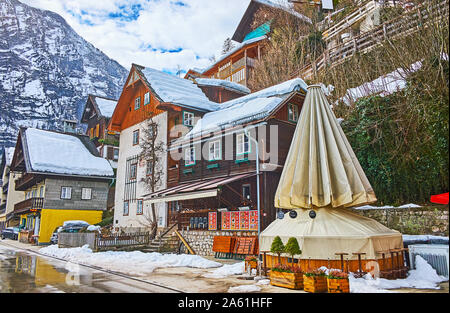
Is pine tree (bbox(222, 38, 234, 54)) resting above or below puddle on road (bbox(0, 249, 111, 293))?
above

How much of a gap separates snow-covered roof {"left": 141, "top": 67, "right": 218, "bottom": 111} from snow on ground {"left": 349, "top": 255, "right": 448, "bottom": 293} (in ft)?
64.7

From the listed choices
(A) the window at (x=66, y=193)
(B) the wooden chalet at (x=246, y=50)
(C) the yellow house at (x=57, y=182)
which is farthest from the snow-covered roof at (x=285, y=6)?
(A) the window at (x=66, y=193)

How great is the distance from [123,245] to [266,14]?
30399 millimetres

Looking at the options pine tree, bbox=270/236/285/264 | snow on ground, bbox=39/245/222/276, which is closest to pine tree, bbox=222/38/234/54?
snow on ground, bbox=39/245/222/276

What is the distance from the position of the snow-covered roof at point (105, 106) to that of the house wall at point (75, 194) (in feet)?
38.8

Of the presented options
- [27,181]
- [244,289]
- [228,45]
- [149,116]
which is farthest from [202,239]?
[228,45]

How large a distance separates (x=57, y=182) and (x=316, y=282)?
31.3 meters

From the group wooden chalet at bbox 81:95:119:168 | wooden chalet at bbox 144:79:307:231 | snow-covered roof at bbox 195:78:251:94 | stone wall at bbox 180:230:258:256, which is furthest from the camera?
wooden chalet at bbox 81:95:119:168

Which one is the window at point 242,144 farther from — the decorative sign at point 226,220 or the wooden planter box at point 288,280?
the wooden planter box at point 288,280

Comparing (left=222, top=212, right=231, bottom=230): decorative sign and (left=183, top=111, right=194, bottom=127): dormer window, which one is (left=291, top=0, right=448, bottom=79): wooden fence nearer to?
(left=183, top=111, right=194, bottom=127): dormer window

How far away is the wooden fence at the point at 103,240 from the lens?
21344mm

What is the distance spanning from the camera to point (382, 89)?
20.0 m

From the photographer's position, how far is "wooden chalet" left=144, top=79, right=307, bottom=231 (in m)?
19.0

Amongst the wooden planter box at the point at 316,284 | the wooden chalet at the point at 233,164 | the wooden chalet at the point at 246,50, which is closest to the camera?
the wooden planter box at the point at 316,284
